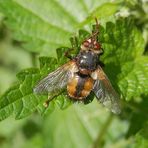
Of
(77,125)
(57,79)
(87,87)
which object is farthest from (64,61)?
(77,125)

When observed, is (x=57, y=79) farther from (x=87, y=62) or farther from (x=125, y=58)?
(x=125, y=58)

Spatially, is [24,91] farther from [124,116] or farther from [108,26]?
[124,116]

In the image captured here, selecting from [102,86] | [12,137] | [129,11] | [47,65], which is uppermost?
[129,11]

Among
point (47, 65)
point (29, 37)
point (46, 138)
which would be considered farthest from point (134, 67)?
point (46, 138)

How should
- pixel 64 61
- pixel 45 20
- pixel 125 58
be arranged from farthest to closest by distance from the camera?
pixel 45 20 < pixel 125 58 < pixel 64 61

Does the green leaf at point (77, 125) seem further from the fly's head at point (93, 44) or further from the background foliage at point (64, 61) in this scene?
the fly's head at point (93, 44)

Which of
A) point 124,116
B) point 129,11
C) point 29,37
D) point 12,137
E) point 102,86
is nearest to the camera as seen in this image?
point 102,86
